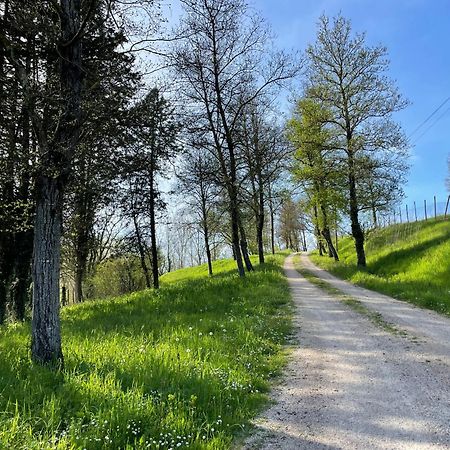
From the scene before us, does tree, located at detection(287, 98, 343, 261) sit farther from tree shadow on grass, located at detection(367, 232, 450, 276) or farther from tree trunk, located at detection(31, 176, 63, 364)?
tree trunk, located at detection(31, 176, 63, 364)

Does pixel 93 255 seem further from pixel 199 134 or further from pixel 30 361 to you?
pixel 30 361

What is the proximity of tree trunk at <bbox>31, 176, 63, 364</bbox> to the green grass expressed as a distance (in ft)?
1.10

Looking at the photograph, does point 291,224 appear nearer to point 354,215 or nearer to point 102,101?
point 354,215

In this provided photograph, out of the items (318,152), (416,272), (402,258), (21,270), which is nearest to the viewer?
(21,270)

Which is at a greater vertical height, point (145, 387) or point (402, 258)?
point (402, 258)

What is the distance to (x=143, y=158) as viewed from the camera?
8500mm

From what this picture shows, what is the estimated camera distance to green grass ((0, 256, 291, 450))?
3.71 m

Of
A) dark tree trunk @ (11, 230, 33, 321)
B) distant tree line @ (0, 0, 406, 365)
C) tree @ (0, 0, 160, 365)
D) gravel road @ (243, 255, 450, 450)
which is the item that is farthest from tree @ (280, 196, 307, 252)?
tree @ (0, 0, 160, 365)

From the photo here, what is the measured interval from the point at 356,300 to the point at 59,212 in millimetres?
9884

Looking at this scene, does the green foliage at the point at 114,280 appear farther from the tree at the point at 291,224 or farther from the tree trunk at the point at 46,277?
the tree trunk at the point at 46,277

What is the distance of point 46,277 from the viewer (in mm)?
5984

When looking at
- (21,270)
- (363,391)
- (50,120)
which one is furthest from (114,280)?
(363,391)

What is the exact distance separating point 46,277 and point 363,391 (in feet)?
16.1

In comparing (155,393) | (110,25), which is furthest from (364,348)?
(110,25)
